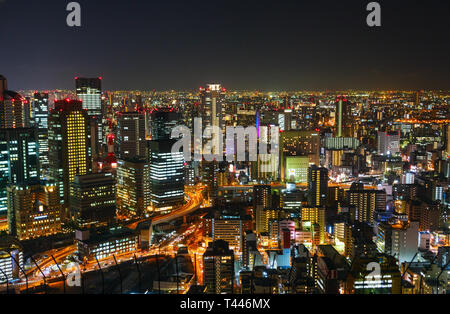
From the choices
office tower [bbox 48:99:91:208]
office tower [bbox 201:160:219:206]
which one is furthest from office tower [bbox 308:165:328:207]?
office tower [bbox 48:99:91:208]

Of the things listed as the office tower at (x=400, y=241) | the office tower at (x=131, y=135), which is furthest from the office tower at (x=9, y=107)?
the office tower at (x=400, y=241)

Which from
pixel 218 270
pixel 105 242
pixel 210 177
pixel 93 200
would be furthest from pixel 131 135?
pixel 218 270

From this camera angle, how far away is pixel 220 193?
1070cm

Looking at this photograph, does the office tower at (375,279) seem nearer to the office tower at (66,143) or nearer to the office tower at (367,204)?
the office tower at (367,204)

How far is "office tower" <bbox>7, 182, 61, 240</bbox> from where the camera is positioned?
26.5 feet

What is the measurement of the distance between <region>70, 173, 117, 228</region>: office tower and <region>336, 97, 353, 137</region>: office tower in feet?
34.6

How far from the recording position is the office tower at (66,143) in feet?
31.2

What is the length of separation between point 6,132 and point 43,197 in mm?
2358

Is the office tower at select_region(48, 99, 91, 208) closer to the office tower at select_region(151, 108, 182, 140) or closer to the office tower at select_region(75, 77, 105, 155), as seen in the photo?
the office tower at select_region(151, 108, 182, 140)

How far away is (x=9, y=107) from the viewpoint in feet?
40.2

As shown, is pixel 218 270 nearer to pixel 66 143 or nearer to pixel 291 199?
pixel 291 199
